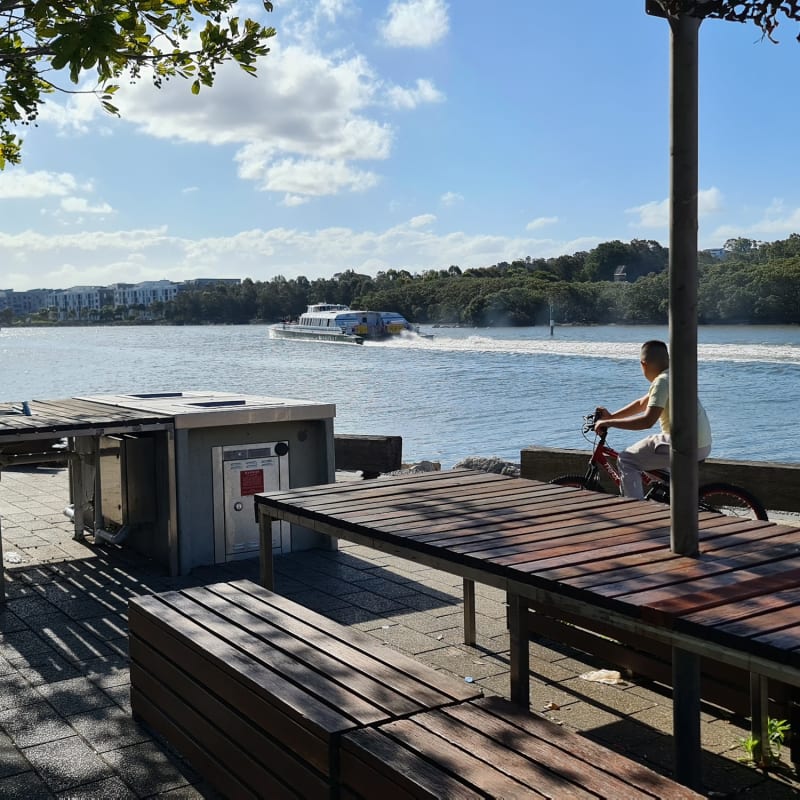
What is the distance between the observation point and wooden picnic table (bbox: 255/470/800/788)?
9.36ft

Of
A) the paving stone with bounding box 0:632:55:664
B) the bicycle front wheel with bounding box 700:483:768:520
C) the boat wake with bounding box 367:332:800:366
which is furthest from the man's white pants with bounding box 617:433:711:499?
the boat wake with bounding box 367:332:800:366

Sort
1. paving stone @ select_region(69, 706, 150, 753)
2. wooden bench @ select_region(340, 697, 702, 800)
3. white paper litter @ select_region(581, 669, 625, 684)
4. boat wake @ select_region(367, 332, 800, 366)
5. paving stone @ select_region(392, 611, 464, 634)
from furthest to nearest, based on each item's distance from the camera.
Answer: boat wake @ select_region(367, 332, 800, 366)
paving stone @ select_region(392, 611, 464, 634)
white paper litter @ select_region(581, 669, 625, 684)
paving stone @ select_region(69, 706, 150, 753)
wooden bench @ select_region(340, 697, 702, 800)

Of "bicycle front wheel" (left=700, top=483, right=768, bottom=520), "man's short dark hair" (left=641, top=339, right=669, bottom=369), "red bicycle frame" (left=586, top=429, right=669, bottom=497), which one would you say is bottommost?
"bicycle front wheel" (left=700, top=483, right=768, bottom=520)

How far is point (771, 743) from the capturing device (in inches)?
154

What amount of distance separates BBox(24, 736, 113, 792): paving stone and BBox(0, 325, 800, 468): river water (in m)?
15.9

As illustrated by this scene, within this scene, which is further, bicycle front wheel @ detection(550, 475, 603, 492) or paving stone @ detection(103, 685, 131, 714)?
bicycle front wheel @ detection(550, 475, 603, 492)

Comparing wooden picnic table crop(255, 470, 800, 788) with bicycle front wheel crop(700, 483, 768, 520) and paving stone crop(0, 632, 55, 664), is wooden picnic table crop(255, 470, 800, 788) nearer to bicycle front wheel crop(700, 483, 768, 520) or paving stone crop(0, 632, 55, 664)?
paving stone crop(0, 632, 55, 664)

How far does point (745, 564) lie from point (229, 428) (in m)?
4.47

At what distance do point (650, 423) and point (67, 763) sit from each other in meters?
3.64

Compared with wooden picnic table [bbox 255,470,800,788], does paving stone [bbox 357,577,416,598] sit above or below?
below

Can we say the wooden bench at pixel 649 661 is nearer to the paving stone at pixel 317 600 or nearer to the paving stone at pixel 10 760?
the paving stone at pixel 317 600

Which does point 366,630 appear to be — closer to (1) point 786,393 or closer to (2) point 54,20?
(2) point 54,20

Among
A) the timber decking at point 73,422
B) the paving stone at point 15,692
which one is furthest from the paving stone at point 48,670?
the timber decking at point 73,422

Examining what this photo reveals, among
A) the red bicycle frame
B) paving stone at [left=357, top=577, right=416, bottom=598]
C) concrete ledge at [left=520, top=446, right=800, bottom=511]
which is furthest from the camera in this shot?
concrete ledge at [left=520, top=446, right=800, bottom=511]
